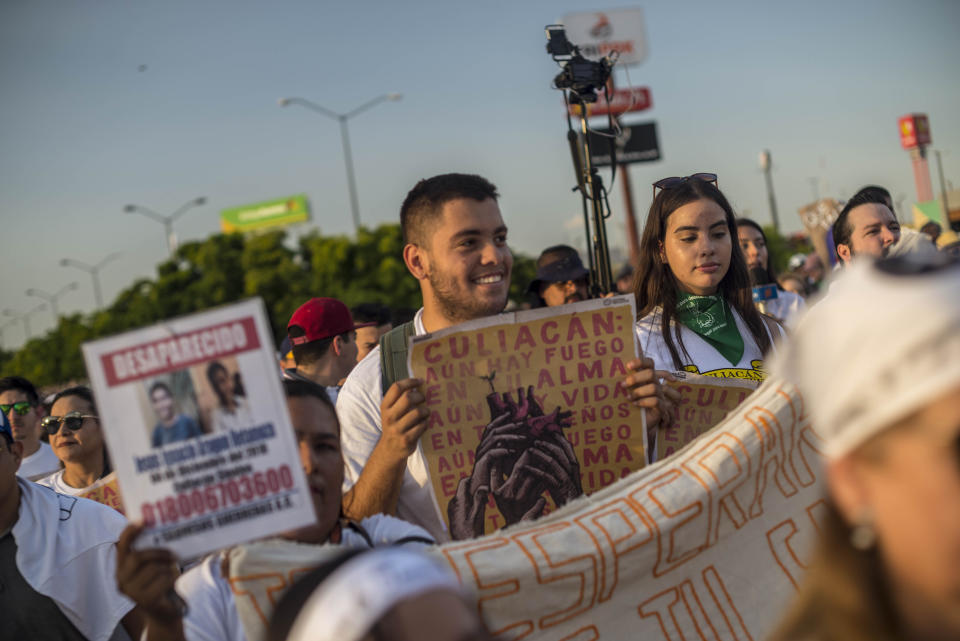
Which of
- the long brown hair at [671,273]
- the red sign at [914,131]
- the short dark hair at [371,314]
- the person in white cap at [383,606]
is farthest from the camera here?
the red sign at [914,131]

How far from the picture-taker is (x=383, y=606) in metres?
1.35

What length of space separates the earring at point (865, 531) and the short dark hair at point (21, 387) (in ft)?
21.0

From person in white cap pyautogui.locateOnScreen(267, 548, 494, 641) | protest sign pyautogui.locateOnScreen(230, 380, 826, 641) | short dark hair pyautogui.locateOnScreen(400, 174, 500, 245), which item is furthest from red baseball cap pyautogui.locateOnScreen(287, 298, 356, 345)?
person in white cap pyautogui.locateOnScreen(267, 548, 494, 641)

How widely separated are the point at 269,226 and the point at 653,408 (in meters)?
108

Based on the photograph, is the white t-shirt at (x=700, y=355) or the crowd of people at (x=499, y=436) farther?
the white t-shirt at (x=700, y=355)

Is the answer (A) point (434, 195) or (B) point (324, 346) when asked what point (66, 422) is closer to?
(B) point (324, 346)

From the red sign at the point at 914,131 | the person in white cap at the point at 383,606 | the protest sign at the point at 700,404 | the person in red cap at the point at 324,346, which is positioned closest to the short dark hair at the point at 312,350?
the person in red cap at the point at 324,346

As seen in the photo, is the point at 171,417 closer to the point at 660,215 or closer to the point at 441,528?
the point at 441,528

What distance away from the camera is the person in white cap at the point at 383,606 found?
134 centimetres

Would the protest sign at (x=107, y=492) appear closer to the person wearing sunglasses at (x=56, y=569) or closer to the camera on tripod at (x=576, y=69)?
the person wearing sunglasses at (x=56, y=569)

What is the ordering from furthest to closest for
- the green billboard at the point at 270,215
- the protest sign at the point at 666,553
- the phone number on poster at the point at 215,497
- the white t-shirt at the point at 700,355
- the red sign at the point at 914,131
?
the green billboard at the point at 270,215, the red sign at the point at 914,131, the white t-shirt at the point at 700,355, the protest sign at the point at 666,553, the phone number on poster at the point at 215,497

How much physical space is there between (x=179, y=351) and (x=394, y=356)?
105cm

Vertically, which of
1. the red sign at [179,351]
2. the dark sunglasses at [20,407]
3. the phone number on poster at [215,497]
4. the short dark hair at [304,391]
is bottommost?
the phone number on poster at [215,497]

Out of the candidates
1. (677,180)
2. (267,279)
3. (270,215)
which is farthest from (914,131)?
(677,180)
